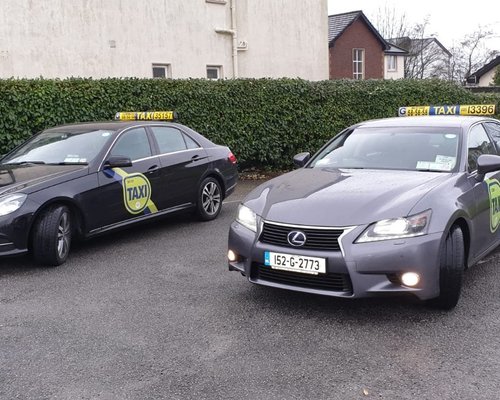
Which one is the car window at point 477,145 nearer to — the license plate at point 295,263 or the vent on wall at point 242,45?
the license plate at point 295,263

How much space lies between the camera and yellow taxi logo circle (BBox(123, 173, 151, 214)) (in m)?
6.83

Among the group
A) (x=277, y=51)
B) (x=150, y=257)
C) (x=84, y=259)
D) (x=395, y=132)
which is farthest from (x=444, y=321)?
(x=277, y=51)

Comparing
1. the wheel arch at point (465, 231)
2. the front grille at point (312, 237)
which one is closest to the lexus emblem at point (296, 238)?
the front grille at point (312, 237)

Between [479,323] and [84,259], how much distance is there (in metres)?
4.12

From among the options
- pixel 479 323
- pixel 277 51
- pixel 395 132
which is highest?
pixel 277 51

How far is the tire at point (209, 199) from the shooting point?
810 cm

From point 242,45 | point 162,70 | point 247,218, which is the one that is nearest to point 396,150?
point 247,218

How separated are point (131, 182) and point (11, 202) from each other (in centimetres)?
157

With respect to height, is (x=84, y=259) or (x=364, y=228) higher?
(x=364, y=228)

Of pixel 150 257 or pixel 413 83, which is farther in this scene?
pixel 413 83

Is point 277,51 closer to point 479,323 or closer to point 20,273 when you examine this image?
point 20,273

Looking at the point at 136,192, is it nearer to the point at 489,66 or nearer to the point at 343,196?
the point at 343,196

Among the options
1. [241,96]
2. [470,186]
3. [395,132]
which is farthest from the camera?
[241,96]

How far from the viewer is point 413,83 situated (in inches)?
627
